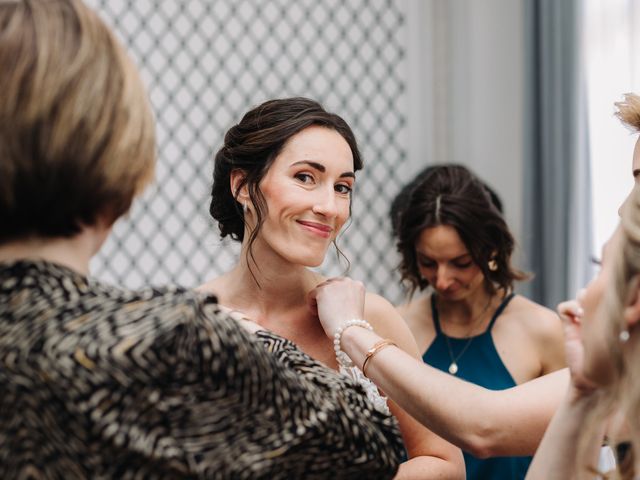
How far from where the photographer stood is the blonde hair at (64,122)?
904mm

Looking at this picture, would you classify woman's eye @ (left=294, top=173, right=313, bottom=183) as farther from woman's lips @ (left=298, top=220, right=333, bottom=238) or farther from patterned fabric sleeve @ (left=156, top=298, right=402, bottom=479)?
patterned fabric sleeve @ (left=156, top=298, right=402, bottom=479)

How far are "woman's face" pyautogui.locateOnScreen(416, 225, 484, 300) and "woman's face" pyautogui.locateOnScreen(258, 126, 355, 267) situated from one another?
615 mm

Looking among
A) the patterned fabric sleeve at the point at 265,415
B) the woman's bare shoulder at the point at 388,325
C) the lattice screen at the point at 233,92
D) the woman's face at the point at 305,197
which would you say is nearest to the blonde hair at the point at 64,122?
the patterned fabric sleeve at the point at 265,415

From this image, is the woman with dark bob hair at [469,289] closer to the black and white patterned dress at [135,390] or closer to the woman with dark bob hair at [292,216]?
the woman with dark bob hair at [292,216]

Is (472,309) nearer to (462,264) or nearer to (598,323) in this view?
(462,264)

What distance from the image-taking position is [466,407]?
1.36 meters

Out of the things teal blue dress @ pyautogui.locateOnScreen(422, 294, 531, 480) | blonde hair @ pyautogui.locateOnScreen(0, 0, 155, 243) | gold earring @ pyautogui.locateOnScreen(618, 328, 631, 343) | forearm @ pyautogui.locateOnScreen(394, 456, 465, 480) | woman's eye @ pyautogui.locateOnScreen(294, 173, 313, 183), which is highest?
blonde hair @ pyautogui.locateOnScreen(0, 0, 155, 243)

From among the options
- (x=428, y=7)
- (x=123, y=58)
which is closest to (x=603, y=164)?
(x=428, y=7)

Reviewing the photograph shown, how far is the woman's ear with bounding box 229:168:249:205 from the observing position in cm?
192

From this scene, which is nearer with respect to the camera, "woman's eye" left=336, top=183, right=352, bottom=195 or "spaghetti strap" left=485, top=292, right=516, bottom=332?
"woman's eye" left=336, top=183, right=352, bottom=195

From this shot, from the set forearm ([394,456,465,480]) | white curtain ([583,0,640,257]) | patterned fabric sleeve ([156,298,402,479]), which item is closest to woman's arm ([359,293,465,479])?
forearm ([394,456,465,480])

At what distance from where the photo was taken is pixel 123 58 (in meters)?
0.98

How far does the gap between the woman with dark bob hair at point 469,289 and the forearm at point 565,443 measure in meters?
1.19

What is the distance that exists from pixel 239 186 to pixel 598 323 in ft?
3.50
